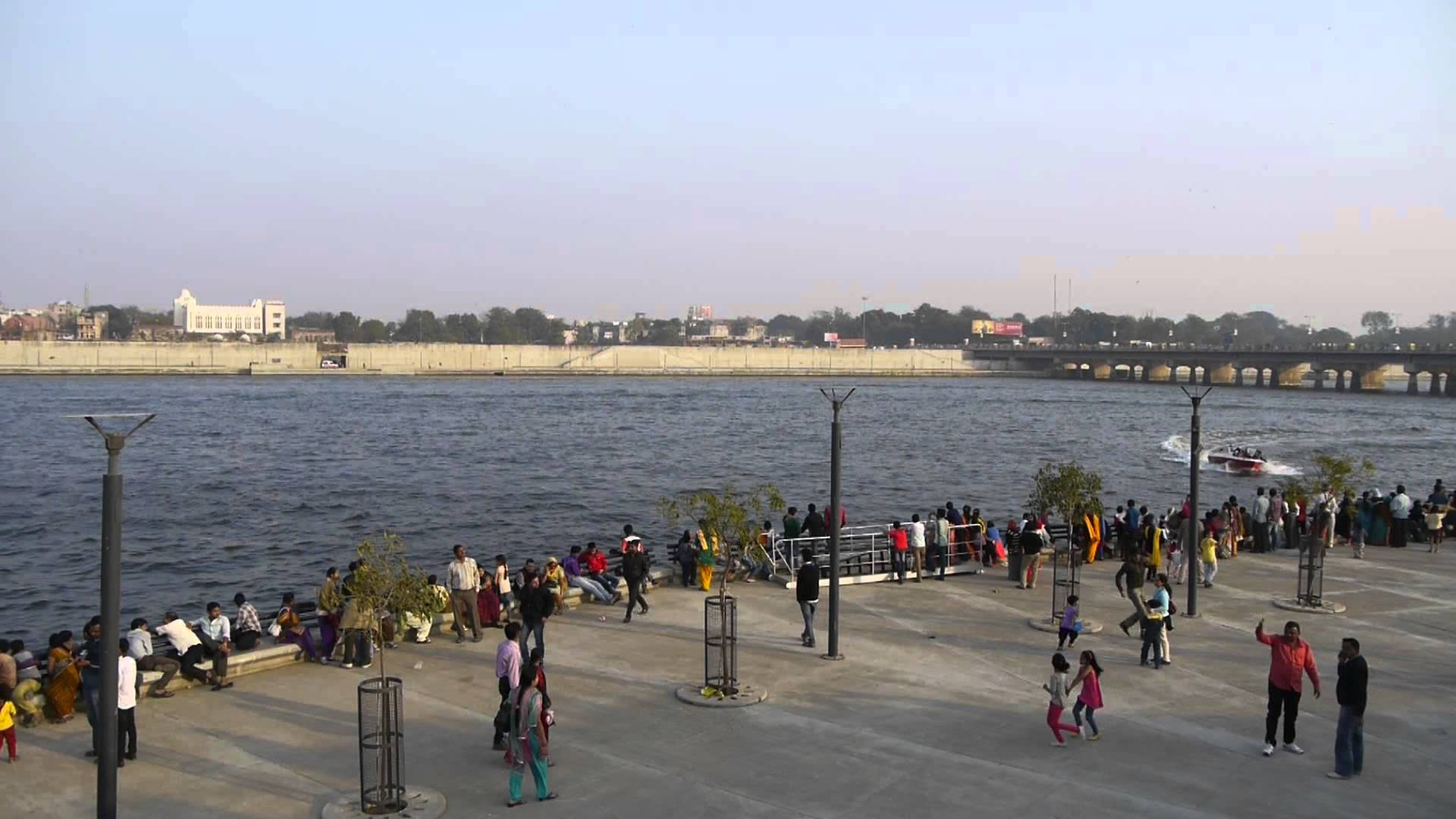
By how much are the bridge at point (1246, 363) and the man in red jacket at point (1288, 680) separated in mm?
114456

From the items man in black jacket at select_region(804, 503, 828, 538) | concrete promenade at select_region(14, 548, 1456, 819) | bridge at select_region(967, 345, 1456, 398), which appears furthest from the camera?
bridge at select_region(967, 345, 1456, 398)

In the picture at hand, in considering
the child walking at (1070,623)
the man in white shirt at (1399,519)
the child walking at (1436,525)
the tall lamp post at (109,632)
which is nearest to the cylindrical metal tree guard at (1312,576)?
the child walking at (1070,623)

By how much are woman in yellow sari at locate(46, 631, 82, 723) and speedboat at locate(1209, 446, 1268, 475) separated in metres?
58.9

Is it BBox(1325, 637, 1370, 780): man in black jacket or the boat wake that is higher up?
BBox(1325, 637, 1370, 780): man in black jacket

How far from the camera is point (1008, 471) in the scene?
59.5m

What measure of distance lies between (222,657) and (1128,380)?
601 feet

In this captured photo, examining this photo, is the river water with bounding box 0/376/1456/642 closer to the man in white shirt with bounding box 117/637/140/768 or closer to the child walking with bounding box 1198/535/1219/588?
the man in white shirt with bounding box 117/637/140/768

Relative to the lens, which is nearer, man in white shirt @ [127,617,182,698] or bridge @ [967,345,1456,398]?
man in white shirt @ [127,617,182,698]

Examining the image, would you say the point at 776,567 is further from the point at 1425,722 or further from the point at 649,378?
the point at 649,378

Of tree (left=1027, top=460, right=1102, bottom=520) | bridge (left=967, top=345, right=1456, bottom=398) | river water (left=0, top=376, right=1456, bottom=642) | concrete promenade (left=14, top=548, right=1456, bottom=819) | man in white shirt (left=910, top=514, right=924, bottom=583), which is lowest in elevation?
river water (left=0, top=376, right=1456, bottom=642)

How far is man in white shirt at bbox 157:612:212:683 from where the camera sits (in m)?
13.5

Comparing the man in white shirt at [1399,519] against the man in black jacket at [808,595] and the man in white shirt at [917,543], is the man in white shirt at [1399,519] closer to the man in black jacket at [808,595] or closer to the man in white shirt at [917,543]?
the man in white shirt at [917,543]

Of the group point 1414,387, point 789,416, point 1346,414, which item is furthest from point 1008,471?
point 1414,387

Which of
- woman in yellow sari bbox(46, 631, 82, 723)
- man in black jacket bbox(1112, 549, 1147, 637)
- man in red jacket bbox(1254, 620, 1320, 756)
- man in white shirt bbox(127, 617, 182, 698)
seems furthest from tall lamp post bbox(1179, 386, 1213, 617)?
woman in yellow sari bbox(46, 631, 82, 723)
